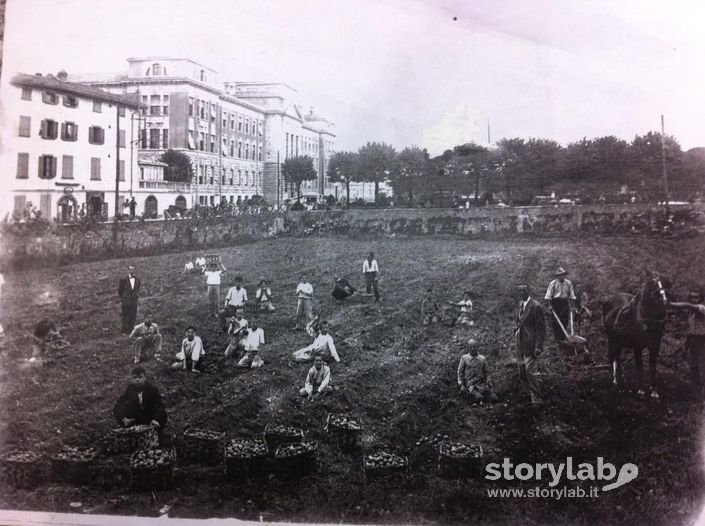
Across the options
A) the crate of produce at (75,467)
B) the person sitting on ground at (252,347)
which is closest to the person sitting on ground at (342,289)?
the person sitting on ground at (252,347)

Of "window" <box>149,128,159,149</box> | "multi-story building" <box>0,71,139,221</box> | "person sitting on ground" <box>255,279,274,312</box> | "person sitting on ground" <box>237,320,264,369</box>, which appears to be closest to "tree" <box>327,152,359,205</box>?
"person sitting on ground" <box>255,279,274,312</box>

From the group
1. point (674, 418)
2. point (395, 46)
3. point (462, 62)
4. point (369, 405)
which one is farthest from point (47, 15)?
point (674, 418)

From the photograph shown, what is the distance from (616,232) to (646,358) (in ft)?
3.15

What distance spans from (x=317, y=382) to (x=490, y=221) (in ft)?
6.27

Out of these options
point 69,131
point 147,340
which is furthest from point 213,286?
point 69,131

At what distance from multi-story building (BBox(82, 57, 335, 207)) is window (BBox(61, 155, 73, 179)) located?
58cm

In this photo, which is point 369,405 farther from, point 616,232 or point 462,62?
point 462,62

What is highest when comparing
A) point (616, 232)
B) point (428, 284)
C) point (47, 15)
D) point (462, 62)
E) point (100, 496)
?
point (47, 15)

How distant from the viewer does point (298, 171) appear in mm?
4715

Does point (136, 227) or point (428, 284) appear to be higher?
point (136, 227)

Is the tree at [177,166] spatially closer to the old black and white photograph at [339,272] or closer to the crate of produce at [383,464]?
the old black and white photograph at [339,272]

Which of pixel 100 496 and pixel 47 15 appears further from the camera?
pixel 47 15

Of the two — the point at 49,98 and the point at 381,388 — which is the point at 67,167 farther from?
A: the point at 381,388

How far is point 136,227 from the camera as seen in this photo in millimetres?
4789
